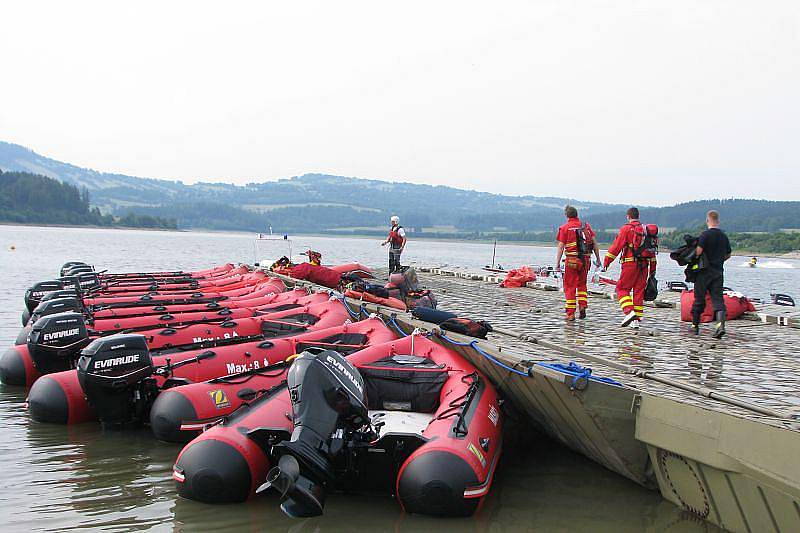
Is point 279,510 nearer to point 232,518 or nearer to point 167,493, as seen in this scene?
point 232,518

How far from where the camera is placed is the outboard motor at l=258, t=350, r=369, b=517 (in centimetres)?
433

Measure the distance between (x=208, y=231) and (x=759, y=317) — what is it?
170020 millimetres

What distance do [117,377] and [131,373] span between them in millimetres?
134

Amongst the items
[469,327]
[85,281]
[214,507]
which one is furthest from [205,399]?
[85,281]

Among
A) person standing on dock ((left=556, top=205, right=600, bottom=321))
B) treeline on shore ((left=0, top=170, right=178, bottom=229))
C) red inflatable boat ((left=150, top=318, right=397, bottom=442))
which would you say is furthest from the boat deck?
treeline on shore ((left=0, top=170, right=178, bottom=229))

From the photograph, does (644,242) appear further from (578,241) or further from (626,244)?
(578,241)

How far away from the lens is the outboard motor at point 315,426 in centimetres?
433

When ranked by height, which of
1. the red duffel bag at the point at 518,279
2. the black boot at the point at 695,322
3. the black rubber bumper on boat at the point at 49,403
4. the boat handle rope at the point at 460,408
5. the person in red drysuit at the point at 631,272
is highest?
the person in red drysuit at the point at 631,272

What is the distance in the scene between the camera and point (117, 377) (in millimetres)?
6574

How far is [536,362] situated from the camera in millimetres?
5887

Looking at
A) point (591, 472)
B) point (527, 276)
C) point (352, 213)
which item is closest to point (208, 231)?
point (352, 213)

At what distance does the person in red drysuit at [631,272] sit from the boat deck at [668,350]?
0.34 m

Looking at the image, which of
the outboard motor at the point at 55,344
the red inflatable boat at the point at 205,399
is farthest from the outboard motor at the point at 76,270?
the red inflatable boat at the point at 205,399

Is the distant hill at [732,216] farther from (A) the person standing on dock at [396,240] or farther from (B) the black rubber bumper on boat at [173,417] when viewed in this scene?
(B) the black rubber bumper on boat at [173,417]
